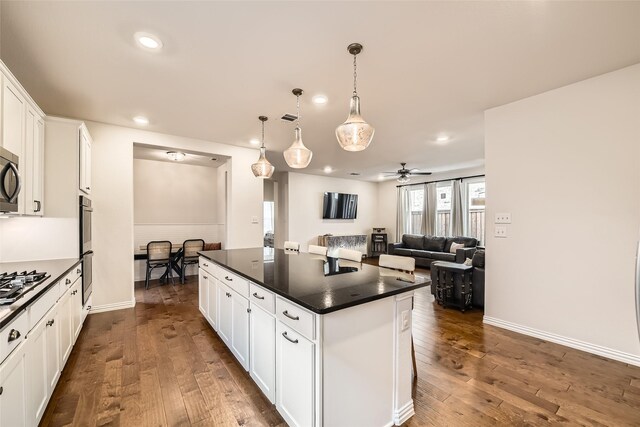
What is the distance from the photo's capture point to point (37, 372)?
161 centimetres

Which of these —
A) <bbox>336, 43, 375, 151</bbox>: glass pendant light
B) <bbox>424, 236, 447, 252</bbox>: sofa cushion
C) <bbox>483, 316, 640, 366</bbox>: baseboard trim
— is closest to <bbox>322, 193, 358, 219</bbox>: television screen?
<bbox>424, 236, 447, 252</bbox>: sofa cushion

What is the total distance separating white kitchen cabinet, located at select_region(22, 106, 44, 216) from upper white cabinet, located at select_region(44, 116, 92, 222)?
0.09 metres

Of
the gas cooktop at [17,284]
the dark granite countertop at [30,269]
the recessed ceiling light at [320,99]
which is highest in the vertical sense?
the recessed ceiling light at [320,99]

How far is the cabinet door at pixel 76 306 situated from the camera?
2.55 metres

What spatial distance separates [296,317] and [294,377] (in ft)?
1.21

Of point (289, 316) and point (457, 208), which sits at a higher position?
point (457, 208)

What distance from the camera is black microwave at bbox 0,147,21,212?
186 centimetres

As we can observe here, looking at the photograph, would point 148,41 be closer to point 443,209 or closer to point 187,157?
point 187,157

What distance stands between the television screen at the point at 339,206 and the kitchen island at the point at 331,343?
625 centimetres

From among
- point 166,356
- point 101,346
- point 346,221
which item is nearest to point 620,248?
point 166,356

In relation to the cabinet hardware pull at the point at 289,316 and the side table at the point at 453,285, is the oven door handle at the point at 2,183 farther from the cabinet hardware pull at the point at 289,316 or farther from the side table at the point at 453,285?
the side table at the point at 453,285

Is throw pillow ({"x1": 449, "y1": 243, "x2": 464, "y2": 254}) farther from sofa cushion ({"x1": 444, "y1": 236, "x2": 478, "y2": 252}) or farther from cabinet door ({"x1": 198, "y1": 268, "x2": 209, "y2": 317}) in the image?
cabinet door ({"x1": 198, "y1": 268, "x2": 209, "y2": 317})

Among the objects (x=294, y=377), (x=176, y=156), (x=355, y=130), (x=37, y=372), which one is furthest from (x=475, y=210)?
(x=37, y=372)

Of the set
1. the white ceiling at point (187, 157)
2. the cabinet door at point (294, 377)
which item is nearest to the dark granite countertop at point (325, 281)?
Answer: the cabinet door at point (294, 377)
